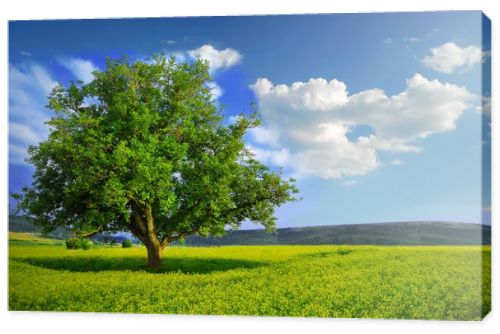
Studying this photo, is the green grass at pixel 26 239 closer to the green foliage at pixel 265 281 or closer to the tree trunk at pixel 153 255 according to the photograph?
the green foliage at pixel 265 281

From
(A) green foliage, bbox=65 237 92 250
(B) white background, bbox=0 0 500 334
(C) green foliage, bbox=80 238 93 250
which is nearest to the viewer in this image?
(B) white background, bbox=0 0 500 334

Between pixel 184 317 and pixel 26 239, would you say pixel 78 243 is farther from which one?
pixel 184 317

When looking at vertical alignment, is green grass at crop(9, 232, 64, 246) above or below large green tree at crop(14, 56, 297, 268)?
below

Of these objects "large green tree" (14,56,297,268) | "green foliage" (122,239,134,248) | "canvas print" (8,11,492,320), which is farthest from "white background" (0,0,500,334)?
"green foliage" (122,239,134,248)

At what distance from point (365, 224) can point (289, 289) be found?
6.65ft

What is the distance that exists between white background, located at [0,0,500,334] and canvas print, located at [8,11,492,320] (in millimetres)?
170

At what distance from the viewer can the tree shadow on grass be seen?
14.9 metres

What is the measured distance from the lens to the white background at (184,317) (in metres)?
12.8

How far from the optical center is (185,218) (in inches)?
591

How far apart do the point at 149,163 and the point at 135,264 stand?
2.52 m

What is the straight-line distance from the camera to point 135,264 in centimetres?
1538

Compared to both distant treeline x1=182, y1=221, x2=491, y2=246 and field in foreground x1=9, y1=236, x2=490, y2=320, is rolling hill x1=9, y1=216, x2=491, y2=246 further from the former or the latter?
field in foreground x1=9, y1=236, x2=490, y2=320

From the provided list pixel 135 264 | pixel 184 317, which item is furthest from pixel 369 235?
pixel 135 264
